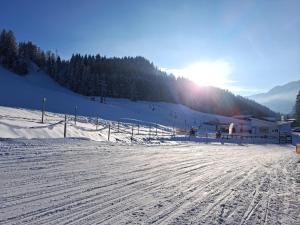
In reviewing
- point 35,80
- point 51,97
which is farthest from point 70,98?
point 35,80

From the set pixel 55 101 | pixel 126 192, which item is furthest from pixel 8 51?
pixel 126 192

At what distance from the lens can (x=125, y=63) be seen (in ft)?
588

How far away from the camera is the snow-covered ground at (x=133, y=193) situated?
6586 millimetres

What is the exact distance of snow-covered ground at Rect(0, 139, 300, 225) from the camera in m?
6.59

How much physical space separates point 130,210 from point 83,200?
3.72 ft

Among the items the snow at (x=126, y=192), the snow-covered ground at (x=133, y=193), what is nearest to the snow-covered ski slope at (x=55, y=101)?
the snow at (x=126, y=192)

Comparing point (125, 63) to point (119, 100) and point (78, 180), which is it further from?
point (78, 180)

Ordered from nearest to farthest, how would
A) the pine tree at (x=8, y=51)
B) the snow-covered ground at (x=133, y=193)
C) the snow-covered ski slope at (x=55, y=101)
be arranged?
1. the snow-covered ground at (x=133, y=193)
2. the snow-covered ski slope at (x=55, y=101)
3. the pine tree at (x=8, y=51)

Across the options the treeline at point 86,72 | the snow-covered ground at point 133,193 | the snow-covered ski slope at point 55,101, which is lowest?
the snow-covered ground at point 133,193

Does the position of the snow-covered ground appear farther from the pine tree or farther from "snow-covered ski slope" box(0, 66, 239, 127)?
the pine tree

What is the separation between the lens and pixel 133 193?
861cm

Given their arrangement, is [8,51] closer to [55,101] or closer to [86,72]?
[86,72]

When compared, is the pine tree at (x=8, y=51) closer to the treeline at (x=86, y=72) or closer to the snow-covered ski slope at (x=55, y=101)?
the treeline at (x=86, y=72)

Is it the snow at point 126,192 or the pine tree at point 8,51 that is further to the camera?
the pine tree at point 8,51
